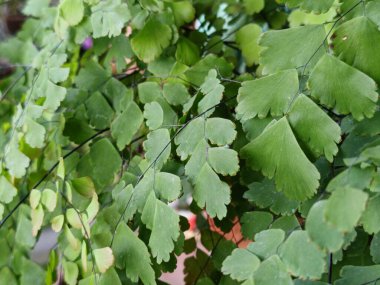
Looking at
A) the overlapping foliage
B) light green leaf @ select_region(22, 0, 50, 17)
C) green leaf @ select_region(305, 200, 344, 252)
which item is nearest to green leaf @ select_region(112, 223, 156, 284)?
the overlapping foliage

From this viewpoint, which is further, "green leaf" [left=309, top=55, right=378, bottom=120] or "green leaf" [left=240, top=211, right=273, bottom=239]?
"green leaf" [left=240, top=211, right=273, bottom=239]

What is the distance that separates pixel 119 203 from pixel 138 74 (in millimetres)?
263

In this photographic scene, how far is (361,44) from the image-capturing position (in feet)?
1.62

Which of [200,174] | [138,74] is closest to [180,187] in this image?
[200,174]

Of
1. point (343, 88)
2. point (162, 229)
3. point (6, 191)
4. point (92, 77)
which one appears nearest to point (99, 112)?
point (92, 77)

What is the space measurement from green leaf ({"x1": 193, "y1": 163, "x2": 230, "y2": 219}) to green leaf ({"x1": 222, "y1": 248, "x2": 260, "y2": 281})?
6 cm

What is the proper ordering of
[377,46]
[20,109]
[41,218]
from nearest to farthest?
[377,46] → [41,218] → [20,109]

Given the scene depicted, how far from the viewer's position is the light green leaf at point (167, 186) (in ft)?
1.75

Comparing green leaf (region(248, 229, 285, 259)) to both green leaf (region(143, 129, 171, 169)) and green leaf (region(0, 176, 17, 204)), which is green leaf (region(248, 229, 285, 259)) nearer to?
green leaf (region(143, 129, 171, 169))

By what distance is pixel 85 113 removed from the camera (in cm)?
74

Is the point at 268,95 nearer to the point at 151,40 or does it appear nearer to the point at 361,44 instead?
the point at 361,44

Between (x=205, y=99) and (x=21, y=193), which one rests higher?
(x=205, y=99)

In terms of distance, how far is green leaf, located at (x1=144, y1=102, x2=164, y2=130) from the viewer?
60 centimetres

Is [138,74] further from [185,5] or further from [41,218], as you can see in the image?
[41,218]
